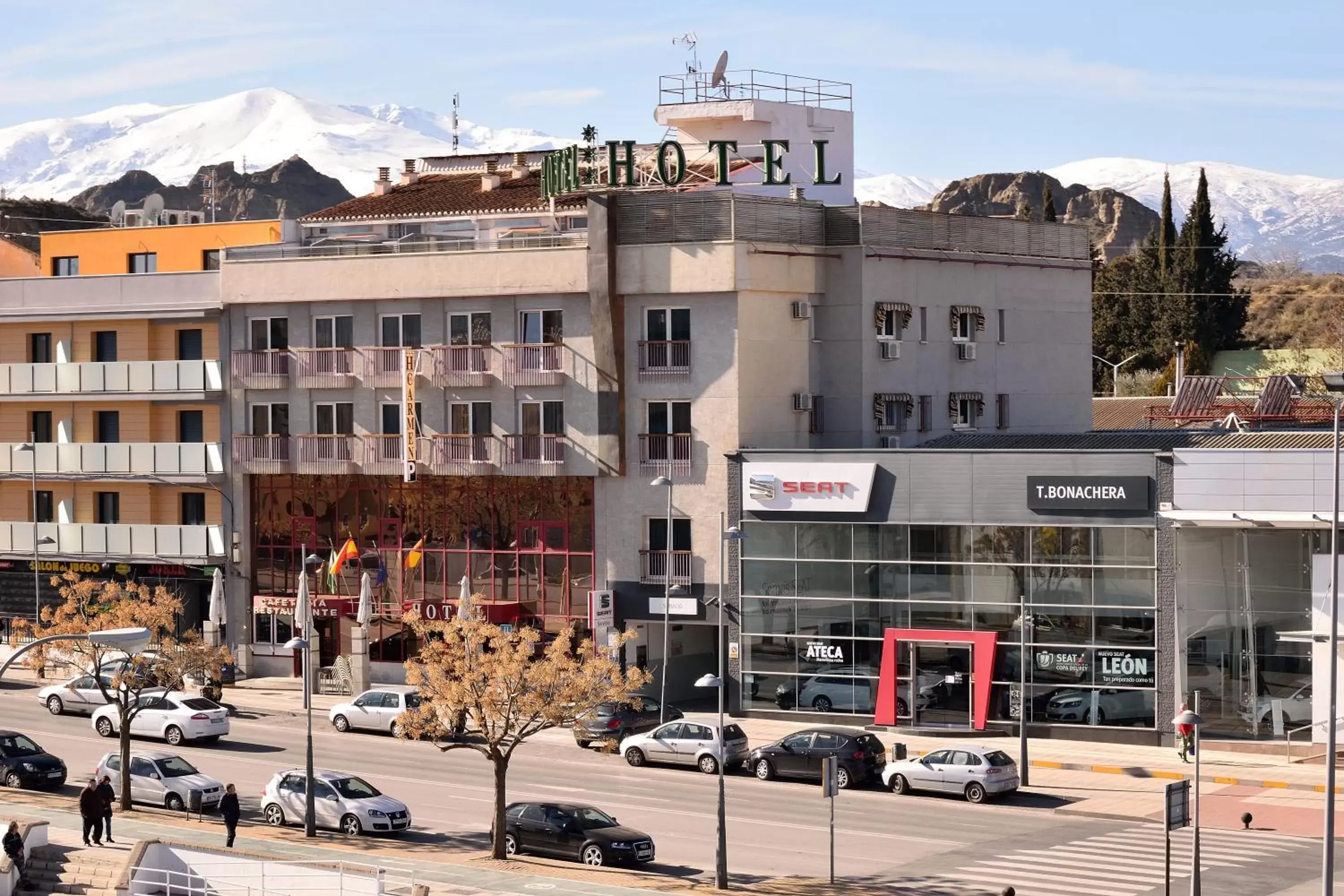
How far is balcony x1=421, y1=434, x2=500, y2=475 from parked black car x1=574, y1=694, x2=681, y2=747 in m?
11.2

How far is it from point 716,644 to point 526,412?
32.5 ft

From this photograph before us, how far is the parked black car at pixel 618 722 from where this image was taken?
56.1m

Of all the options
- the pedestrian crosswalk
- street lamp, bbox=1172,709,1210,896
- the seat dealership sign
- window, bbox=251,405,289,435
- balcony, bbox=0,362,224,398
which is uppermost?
balcony, bbox=0,362,224,398

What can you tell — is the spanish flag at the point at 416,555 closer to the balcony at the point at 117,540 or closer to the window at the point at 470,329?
the window at the point at 470,329

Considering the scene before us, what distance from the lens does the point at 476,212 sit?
72.9 meters

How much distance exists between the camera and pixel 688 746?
52719 millimetres

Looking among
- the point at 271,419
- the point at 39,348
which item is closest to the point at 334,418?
the point at 271,419

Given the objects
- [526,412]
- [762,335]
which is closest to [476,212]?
[526,412]

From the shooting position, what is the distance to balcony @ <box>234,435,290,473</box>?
68.6 meters

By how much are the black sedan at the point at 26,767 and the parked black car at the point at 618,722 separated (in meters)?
14.0

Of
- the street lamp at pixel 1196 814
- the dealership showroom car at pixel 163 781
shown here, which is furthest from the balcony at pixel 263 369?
the street lamp at pixel 1196 814

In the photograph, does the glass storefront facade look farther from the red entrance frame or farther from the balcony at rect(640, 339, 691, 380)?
the balcony at rect(640, 339, 691, 380)

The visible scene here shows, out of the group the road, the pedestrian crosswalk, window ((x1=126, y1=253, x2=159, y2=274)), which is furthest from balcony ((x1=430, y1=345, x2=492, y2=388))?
the pedestrian crosswalk

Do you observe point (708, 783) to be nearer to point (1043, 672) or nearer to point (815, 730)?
point (815, 730)
